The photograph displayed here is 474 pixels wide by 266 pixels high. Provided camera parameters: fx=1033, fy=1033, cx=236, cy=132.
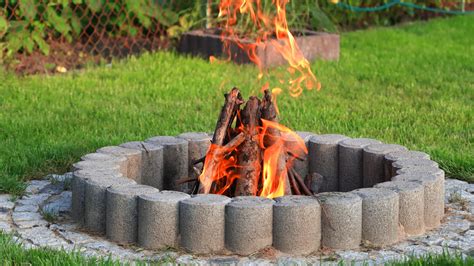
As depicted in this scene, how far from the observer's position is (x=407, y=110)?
25.4ft

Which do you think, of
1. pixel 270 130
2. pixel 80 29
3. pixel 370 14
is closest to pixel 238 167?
pixel 270 130

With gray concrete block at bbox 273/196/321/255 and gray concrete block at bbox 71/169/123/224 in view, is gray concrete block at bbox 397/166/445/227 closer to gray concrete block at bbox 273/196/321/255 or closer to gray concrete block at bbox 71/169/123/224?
gray concrete block at bbox 273/196/321/255

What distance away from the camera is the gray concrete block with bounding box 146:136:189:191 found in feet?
18.8

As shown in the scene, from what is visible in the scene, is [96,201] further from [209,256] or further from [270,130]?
[270,130]

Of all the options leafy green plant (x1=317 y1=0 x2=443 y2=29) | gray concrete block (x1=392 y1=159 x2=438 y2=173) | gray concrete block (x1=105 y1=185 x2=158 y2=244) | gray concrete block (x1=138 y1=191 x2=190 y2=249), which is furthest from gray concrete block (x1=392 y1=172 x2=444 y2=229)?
leafy green plant (x1=317 y1=0 x2=443 y2=29)

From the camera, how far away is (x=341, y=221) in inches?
183

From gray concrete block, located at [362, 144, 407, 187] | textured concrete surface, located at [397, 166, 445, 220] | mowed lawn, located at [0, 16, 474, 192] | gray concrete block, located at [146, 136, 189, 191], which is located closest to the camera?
textured concrete surface, located at [397, 166, 445, 220]

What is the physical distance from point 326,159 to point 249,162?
0.69 metres

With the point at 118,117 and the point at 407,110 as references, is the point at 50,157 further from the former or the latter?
the point at 407,110

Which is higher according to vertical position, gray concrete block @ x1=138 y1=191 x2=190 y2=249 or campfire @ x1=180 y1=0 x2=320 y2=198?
campfire @ x1=180 y1=0 x2=320 y2=198

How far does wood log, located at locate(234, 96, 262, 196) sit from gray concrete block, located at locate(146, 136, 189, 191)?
0.62m

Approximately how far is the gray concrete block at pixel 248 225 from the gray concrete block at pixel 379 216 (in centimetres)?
45

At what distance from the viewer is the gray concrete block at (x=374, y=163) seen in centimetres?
550

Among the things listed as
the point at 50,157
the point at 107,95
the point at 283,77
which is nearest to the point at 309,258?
the point at 50,157
